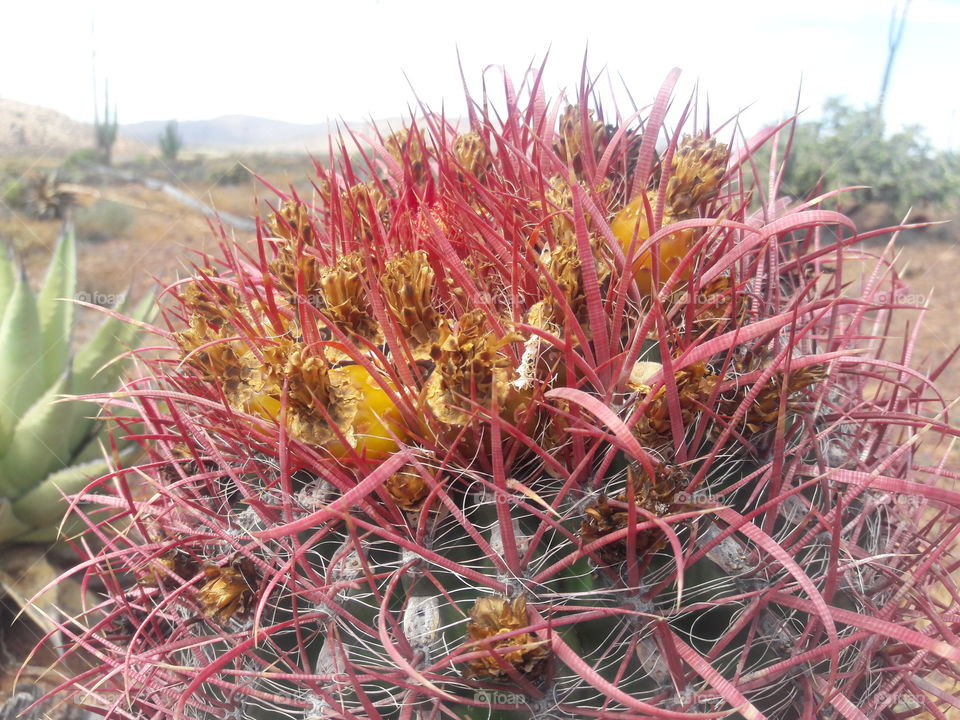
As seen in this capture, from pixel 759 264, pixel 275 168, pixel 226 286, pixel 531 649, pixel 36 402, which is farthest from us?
pixel 275 168

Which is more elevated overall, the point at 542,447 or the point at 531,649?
the point at 542,447

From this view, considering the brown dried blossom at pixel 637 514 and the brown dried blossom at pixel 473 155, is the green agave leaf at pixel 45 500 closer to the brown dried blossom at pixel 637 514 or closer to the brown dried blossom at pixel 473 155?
the brown dried blossom at pixel 473 155

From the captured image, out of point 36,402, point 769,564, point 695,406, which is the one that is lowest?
point 36,402

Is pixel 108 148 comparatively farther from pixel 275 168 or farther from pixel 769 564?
pixel 769 564

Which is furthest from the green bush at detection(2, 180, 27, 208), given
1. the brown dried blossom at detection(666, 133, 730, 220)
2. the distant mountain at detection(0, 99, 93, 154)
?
the brown dried blossom at detection(666, 133, 730, 220)

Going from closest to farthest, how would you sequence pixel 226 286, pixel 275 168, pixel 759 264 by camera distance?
pixel 759 264 < pixel 226 286 < pixel 275 168

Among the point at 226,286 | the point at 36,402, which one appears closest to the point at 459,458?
the point at 226,286

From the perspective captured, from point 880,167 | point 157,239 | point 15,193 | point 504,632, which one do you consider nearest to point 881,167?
point 880,167
